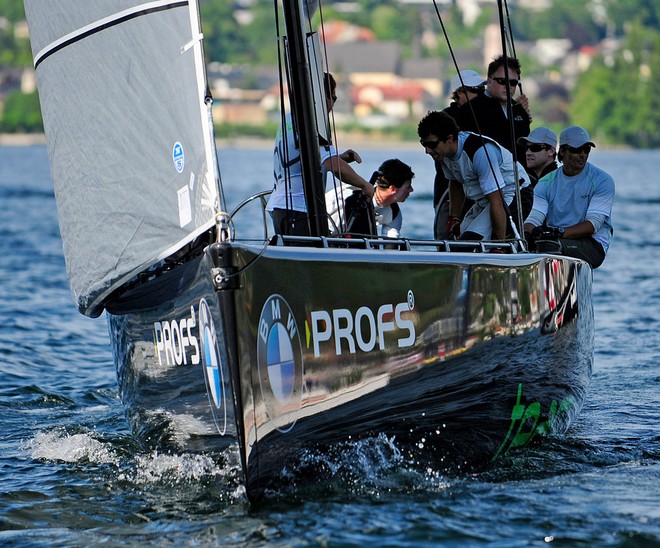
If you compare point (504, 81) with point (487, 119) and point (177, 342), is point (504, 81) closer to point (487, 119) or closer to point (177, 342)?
point (487, 119)

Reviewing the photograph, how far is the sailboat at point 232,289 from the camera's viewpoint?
13.4 feet

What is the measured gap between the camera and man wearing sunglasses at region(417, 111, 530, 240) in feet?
17.9

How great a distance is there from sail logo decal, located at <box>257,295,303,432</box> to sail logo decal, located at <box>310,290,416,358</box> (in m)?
0.09

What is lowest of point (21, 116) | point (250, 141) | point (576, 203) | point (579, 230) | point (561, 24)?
point (579, 230)

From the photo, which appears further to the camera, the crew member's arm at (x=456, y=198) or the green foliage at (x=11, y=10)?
the green foliage at (x=11, y=10)

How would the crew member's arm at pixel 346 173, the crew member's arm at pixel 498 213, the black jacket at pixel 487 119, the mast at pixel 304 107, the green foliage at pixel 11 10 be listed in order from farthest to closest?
1. the green foliage at pixel 11 10
2. the black jacket at pixel 487 119
3. the crew member's arm at pixel 498 213
4. the crew member's arm at pixel 346 173
5. the mast at pixel 304 107

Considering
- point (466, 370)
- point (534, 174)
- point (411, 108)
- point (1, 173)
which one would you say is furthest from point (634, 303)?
point (411, 108)

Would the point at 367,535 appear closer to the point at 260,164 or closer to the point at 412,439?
the point at 412,439

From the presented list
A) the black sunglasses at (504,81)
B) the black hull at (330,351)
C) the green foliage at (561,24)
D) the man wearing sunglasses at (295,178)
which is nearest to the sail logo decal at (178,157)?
the black hull at (330,351)

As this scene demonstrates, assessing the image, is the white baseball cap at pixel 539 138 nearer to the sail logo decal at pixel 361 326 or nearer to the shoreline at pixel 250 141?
the sail logo decal at pixel 361 326

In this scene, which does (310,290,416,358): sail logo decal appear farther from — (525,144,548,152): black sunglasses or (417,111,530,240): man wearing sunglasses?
(525,144,548,152): black sunglasses

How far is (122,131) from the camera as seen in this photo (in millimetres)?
4410

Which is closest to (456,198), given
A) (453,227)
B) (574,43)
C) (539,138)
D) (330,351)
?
(453,227)

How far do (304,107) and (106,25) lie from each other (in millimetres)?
979
